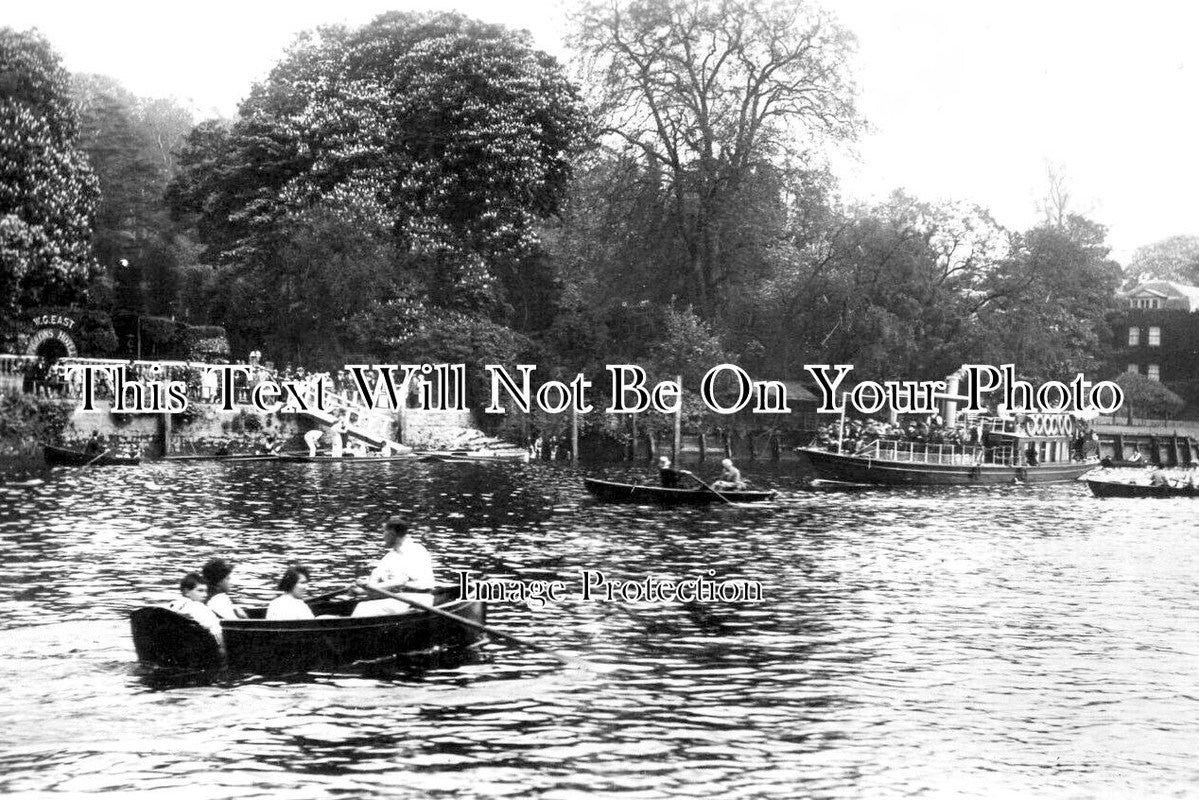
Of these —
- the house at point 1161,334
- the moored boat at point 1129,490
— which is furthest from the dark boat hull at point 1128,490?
the house at point 1161,334

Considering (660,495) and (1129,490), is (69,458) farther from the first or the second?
(1129,490)

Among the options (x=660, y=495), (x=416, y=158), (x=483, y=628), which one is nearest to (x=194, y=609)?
(x=483, y=628)

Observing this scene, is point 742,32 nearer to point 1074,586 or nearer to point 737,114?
point 737,114

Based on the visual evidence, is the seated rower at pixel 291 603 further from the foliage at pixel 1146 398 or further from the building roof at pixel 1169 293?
the building roof at pixel 1169 293

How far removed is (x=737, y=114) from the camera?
62250 mm

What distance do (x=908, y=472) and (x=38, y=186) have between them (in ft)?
108

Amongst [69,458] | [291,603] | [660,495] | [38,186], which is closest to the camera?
[291,603]

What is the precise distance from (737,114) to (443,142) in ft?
45.6

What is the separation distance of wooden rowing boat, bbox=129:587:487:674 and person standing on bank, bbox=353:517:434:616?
53cm

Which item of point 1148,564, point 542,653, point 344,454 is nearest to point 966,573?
point 1148,564

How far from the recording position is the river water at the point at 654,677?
45.8 feet

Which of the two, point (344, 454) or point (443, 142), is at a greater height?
point (443, 142)

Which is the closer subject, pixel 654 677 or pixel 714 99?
pixel 654 677

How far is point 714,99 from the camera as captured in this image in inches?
2441
